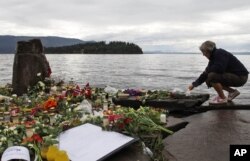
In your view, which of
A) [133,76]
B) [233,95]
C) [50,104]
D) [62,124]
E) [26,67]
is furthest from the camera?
[133,76]

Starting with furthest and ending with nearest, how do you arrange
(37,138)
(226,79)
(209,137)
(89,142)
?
1. (226,79)
2. (209,137)
3. (89,142)
4. (37,138)

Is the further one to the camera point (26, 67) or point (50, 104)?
point (26, 67)

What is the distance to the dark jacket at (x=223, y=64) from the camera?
11.7 m

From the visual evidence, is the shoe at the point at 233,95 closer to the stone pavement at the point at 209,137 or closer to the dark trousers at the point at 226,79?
the dark trousers at the point at 226,79

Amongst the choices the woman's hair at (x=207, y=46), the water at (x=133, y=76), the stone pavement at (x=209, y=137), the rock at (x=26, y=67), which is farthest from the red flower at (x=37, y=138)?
the water at (x=133, y=76)

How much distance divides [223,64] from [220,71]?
19cm

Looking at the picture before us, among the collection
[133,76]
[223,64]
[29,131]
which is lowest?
[133,76]

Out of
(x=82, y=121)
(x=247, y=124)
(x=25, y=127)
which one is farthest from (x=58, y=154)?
(x=247, y=124)

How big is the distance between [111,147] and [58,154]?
972 mm

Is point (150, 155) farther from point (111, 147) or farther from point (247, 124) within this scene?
point (247, 124)

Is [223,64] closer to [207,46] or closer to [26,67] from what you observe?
[207,46]

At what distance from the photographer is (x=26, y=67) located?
13.9m

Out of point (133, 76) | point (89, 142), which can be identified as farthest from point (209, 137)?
point (133, 76)

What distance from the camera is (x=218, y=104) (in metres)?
12.1
